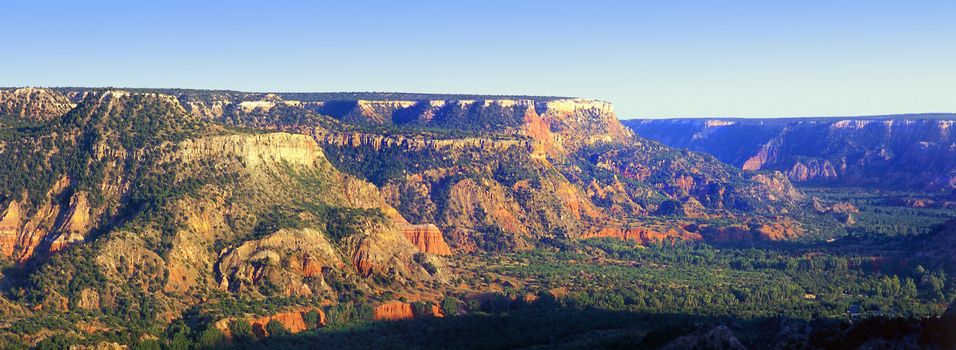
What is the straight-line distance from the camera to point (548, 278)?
19250 centimetres

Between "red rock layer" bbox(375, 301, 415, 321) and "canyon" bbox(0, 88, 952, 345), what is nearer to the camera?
"canyon" bbox(0, 88, 952, 345)

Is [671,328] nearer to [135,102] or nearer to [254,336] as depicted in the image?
[254,336]

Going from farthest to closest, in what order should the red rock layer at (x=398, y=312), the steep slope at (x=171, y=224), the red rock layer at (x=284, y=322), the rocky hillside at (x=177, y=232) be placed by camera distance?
the red rock layer at (x=398, y=312)
the steep slope at (x=171, y=224)
the rocky hillside at (x=177, y=232)
the red rock layer at (x=284, y=322)

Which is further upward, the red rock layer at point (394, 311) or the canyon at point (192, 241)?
the canyon at point (192, 241)

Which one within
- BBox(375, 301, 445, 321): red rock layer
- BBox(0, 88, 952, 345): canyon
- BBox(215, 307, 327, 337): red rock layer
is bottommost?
BBox(375, 301, 445, 321): red rock layer

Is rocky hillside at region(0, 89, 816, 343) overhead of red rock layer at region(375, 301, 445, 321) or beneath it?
overhead

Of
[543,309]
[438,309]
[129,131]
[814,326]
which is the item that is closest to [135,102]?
[129,131]

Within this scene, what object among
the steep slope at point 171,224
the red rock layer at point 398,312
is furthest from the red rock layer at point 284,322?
the red rock layer at point 398,312

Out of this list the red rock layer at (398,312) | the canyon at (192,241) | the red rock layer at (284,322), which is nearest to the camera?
the red rock layer at (284,322)

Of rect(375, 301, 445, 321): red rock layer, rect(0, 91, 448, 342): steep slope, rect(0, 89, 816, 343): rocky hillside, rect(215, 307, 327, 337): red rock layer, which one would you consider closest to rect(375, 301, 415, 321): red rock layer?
rect(375, 301, 445, 321): red rock layer

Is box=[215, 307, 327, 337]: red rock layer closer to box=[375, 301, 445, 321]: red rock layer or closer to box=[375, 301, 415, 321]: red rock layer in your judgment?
box=[375, 301, 415, 321]: red rock layer

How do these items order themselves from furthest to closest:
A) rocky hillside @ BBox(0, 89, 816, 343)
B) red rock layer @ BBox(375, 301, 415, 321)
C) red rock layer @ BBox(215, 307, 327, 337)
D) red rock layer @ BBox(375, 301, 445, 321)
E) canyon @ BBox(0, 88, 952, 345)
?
1. red rock layer @ BBox(375, 301, 445, 321)
2. red rock layer @ BBox(375, 301, 415, 321)
3. rocky hillside @ BBox(0, 89, 816, 343)
4. canyon @ BBox(0, 88, 952, 345)
5. red rock layer @ BBox(215, 307, 327, 337)

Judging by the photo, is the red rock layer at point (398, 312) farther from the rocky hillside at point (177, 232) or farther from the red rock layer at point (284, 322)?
the red rock layer at point (284, 322)

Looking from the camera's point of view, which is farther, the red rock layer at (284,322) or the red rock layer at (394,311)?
the red rock layer at (394,311)
